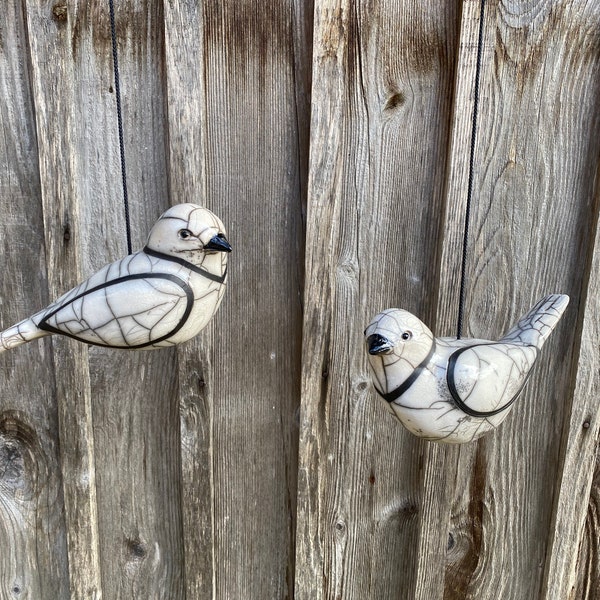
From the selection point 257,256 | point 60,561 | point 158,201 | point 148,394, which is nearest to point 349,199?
point 257,256

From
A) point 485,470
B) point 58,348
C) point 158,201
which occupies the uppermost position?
point 158,201

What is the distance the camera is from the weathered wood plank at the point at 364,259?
122cm

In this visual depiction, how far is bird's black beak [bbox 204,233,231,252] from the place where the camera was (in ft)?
3.09

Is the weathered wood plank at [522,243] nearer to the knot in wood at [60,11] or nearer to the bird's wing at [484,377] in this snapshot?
the bird's wing at [484,377]

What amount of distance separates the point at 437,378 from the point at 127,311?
1.65ft

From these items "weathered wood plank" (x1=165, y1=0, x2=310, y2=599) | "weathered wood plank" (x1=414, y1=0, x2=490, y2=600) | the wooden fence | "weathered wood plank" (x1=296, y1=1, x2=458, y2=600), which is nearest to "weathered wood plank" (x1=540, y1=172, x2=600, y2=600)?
the wooden fence

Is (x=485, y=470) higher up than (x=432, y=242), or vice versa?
(x=432, y=242)

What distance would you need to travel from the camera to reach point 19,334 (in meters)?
0.97

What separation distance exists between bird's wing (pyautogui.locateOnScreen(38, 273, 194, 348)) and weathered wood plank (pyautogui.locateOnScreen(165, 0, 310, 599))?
31 cm

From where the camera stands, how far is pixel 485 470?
1.39 m

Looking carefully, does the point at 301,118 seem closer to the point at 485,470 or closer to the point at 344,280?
the point at 344,280

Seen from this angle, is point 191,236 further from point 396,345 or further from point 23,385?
point 23,385

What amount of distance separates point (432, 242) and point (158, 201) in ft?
1.96

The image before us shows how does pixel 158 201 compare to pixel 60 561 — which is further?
pixel 60 561
